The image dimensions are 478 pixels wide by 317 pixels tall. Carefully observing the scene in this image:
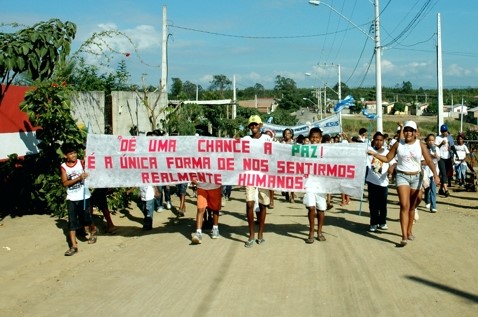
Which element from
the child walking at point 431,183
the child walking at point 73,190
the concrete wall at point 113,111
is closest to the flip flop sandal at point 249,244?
the child walking at point 73,190

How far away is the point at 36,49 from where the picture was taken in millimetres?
9078

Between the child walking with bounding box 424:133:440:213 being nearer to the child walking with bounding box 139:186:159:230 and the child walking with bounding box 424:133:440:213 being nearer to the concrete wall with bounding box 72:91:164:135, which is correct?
the child walking with bounding box 139:186:159:230

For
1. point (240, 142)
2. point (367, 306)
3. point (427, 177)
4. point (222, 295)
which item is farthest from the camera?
point (427, 177)

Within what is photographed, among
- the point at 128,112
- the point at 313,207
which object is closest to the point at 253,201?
the point at 313,207

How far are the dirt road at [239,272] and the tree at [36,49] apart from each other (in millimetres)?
2709

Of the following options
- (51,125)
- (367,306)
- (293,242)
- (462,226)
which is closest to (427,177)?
(462,226)

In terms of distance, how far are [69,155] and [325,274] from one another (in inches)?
166

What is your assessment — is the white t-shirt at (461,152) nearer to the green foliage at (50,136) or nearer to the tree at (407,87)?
the green foliage at (50,136)

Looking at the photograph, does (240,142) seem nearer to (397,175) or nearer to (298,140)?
(397,175)

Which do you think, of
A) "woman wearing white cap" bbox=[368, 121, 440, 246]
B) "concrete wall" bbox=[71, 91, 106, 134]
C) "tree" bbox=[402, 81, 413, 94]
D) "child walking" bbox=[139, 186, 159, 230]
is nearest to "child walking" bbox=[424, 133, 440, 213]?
"woman wearing white cap" bbox=[368, 121, 440, 246]

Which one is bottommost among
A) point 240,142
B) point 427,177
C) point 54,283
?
point 54,283

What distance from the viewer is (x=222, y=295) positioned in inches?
252

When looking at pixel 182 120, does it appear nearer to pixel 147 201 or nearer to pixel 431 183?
pixel 431 183

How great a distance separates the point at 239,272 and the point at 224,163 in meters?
2.38
